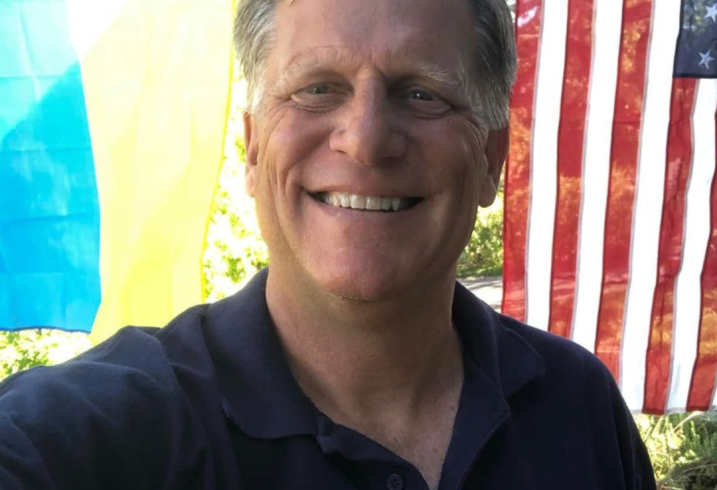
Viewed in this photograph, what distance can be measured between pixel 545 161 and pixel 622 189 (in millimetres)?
331

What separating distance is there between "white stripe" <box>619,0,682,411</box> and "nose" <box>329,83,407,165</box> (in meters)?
2.35

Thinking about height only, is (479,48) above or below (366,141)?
above

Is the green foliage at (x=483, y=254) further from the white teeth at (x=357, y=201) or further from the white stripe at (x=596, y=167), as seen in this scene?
the white teeth at (x=357, y=201)

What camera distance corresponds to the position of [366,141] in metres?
1.28

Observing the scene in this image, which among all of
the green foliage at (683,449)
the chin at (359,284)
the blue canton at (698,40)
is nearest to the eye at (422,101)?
the chin at (359,284)

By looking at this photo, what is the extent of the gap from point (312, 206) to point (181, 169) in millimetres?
1898

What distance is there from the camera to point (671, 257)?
11.6 feet

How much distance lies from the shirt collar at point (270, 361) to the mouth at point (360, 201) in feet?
0.73

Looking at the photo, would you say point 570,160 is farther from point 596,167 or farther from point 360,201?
point 360,201

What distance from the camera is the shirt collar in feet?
4.11

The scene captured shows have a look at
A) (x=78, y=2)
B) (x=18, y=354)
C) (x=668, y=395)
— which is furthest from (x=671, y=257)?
(x=18, y=354)

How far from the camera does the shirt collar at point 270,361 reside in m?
1.25

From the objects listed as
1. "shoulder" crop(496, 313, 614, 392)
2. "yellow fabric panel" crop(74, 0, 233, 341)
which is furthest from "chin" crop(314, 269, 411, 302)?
"yellow fabric panel" crop(74, 0, 233, 341)

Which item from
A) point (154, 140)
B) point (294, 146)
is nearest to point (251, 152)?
point (294, 146)
